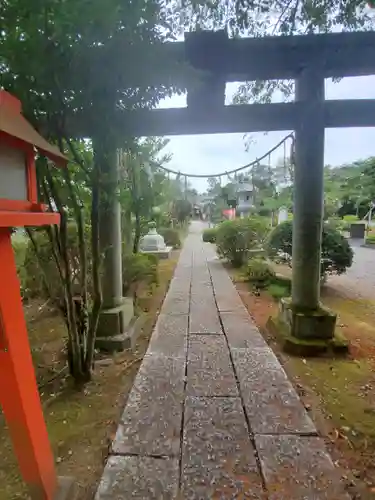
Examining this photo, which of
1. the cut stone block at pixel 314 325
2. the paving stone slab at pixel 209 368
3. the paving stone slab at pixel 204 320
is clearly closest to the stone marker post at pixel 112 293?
the paving stone slab at pixel 209 368

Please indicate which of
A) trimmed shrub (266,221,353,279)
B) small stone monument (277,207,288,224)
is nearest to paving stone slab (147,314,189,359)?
trimmed shrub (266,221,353,279)

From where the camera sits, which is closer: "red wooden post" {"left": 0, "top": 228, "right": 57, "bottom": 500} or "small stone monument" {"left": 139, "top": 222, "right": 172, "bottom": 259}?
"red wooden post" {"left": 0, "top": 228, "right": 57, "bottom": 500}

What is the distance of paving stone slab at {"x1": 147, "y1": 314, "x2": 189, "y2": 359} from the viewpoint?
2.93 meters

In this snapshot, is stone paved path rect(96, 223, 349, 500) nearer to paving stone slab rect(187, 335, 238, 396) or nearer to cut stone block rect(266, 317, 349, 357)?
paving stone slab rect(187, 335, 238, 396)

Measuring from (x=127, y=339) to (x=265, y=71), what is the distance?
8.97 feet

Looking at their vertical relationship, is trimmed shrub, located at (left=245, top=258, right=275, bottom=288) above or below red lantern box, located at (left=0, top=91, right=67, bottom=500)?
below

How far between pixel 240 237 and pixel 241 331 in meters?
4.12

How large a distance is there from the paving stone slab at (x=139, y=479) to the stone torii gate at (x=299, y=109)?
5.37 ft

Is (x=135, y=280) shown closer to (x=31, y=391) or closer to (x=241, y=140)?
(x=241, y=140)

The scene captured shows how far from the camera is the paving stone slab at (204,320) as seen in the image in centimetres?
351

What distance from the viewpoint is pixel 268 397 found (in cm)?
216

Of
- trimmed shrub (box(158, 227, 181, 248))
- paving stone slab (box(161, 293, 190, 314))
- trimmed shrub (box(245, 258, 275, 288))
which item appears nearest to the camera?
paving stone slab (box(161, 293, 190, 314))

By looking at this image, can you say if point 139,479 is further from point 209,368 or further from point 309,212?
point 309,212

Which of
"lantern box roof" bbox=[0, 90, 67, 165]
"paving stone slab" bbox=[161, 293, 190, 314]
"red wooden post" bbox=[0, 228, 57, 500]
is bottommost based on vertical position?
"paving stone slab" bbox=[161, 293, 190, 314]
